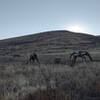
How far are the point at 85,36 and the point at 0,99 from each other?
93.6 meters

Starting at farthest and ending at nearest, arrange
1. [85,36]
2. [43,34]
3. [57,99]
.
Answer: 1. [43,34]
2. [85,36]
3. [57,99]

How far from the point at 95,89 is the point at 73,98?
52.4 inches

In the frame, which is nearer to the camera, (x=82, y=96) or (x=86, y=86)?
(x=82, y=96)

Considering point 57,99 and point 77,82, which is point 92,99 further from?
point 77,82

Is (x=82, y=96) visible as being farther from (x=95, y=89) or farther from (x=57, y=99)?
(x=57, y=99)

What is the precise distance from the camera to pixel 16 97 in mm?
6887

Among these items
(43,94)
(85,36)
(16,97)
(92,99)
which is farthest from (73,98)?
(85,36)

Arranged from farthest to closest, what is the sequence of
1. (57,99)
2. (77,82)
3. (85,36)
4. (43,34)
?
(43,34)
(85,36)
(77,82)
(57,99)

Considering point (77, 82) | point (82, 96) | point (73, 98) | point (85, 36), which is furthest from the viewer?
point (85, 36)

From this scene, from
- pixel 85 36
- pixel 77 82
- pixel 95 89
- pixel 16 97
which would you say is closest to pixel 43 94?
pixel 16 97

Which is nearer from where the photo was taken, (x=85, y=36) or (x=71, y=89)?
(x=71, y=89)

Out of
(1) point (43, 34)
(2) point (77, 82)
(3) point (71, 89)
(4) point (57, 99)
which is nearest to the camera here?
(4) point (57, 99)

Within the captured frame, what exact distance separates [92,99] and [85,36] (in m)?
92.3

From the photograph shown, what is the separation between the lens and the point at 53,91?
6.86 m
